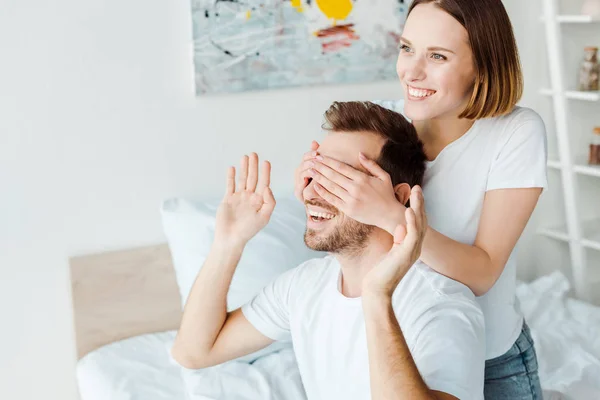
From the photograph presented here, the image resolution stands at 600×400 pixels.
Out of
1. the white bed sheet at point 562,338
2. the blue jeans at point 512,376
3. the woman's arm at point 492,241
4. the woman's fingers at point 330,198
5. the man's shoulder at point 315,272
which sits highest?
the woman's fingers at point 330,198

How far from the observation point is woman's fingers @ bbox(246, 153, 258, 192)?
152 cm

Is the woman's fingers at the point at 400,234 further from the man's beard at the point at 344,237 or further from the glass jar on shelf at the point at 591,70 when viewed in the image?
the glass jar on shelf at the point at 591,70

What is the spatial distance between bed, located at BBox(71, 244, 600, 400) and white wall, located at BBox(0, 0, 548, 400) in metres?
0.10

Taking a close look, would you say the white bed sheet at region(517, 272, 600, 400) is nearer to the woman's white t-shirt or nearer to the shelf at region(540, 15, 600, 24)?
the woman's white t-shirt

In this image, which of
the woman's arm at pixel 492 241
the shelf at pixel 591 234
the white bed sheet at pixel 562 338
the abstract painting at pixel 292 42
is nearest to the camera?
the woman's arm at pixel 492 241

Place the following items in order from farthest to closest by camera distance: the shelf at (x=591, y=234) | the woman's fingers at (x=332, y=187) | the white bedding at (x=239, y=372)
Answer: the shelf at (x=591, y=234) < the white bedding at (x=239, y=372) < the woman's fingers at (x=332, y=187)

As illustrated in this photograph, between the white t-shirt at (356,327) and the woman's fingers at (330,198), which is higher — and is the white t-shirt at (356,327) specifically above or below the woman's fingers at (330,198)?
below

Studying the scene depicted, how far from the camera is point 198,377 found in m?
1.85

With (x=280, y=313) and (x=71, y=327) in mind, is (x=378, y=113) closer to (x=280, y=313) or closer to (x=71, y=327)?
(x=280, y=313)

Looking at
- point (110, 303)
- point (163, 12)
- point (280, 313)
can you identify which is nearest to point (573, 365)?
point (280, 313)

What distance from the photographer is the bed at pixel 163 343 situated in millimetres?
1877

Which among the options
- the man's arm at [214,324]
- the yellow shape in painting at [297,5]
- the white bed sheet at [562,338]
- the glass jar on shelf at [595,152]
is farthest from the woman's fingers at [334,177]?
the glass jar on shelf at [595,152]

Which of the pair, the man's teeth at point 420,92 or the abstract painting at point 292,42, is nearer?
the man's teeth at point 420,92

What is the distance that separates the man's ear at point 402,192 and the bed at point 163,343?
640 millimetres
